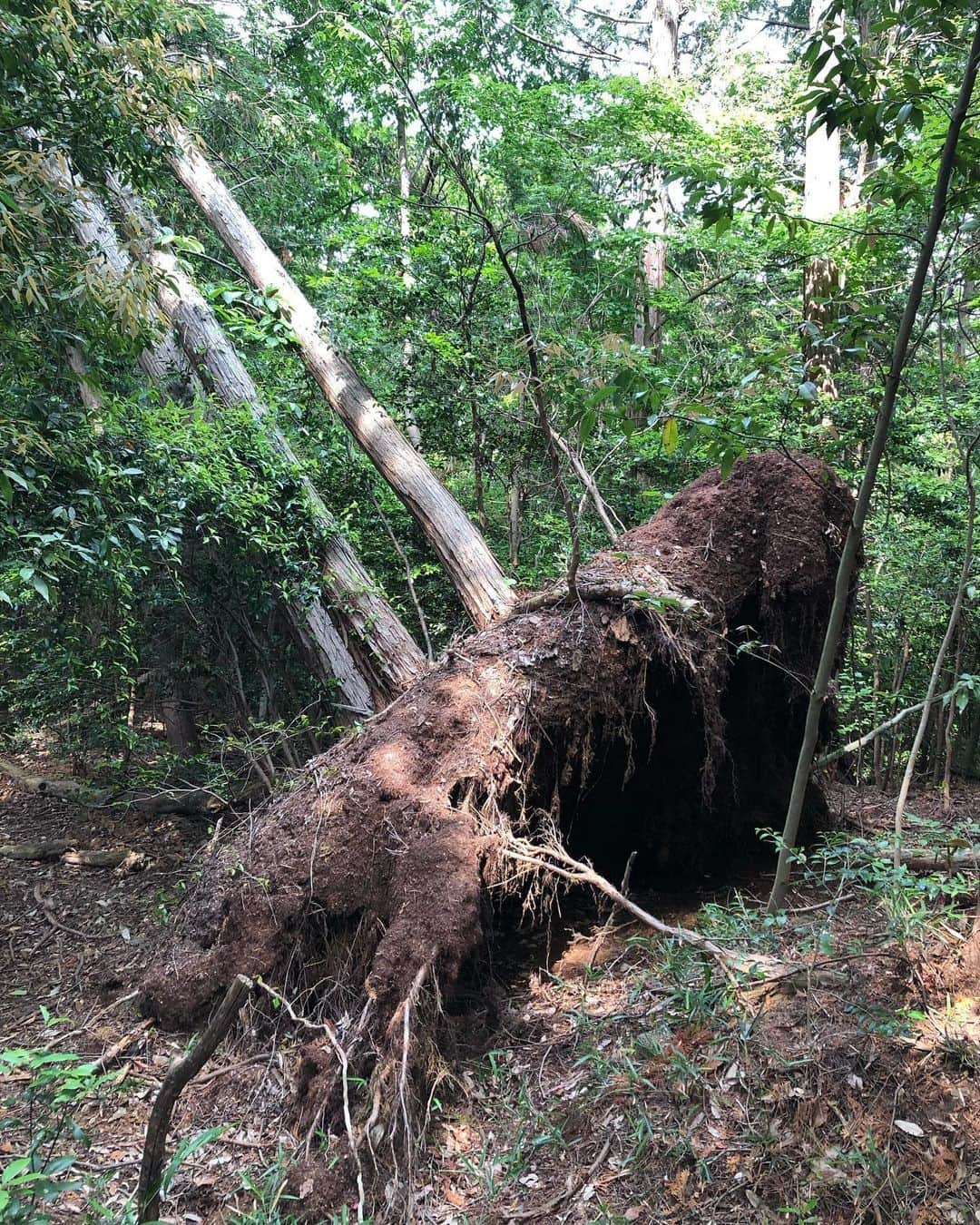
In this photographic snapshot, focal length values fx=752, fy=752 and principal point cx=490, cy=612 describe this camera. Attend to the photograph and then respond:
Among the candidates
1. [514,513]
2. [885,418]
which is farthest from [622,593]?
[514,513]

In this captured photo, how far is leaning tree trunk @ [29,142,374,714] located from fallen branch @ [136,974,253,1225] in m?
3.38

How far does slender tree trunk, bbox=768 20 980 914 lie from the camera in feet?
8.13

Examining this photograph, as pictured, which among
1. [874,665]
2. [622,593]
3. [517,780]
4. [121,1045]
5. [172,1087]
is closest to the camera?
[172,1087]

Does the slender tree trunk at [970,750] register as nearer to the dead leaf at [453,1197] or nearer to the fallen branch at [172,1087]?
the dead leaf at [453,1197]

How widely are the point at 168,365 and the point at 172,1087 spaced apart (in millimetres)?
6300

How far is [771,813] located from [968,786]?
4.62 meters

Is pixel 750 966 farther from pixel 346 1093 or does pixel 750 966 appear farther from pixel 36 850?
pixel 36 850

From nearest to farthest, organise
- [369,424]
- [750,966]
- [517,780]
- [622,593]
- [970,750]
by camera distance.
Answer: [750,966] < [517,780] < [622,593] < [369,424] < [970,750]

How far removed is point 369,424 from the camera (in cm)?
675

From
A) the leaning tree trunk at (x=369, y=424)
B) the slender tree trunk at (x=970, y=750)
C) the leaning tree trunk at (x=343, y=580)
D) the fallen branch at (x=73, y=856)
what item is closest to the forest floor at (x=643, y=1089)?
the fallen branch at (x=73, y=856)

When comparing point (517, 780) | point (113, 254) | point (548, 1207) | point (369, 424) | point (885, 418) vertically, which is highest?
point (113, 254)

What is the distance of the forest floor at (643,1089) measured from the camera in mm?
2486

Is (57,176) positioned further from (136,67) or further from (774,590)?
(774,590)

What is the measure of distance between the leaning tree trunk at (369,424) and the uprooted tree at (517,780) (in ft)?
3.61
